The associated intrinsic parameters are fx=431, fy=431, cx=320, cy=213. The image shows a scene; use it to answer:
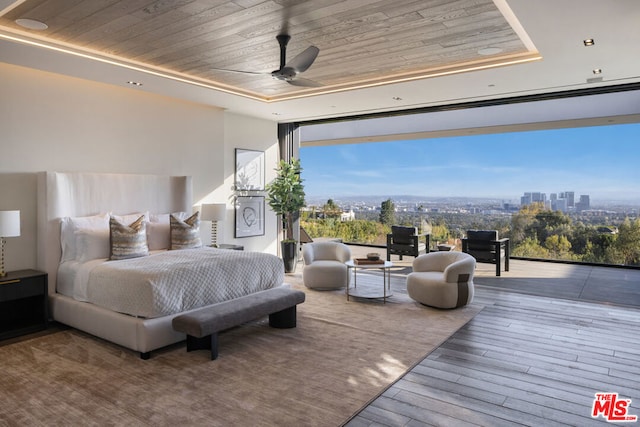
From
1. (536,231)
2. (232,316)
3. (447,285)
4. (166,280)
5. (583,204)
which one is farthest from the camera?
(536,231)

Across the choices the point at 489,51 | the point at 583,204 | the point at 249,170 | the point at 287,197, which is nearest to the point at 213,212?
the point at 249,170

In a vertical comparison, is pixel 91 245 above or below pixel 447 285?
above

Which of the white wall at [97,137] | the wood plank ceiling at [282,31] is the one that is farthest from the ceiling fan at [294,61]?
the white wall at [97,137]

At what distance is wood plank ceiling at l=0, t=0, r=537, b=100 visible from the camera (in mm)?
3500

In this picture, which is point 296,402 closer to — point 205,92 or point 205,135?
point 205,92

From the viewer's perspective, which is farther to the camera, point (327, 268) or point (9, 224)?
point (327, 268)

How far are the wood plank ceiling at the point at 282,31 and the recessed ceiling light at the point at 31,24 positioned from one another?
4 centimetres

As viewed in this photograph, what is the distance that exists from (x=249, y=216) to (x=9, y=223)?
161 inches

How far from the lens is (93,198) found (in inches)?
212

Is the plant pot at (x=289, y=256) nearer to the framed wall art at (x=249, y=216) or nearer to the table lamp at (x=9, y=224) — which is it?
the framed wall art at (x=249, y=216)

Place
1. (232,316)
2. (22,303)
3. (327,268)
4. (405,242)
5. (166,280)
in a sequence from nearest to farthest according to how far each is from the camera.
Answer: (232,316), (166,280), (22,303), (327,268), (405,242)

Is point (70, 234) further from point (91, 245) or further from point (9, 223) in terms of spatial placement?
point (9, 223)

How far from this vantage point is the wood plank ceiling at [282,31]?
350cm

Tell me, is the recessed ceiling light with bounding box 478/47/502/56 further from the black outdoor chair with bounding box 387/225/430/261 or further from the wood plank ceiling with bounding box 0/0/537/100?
the black outdoor chair with bounding box 387/225/430/261
